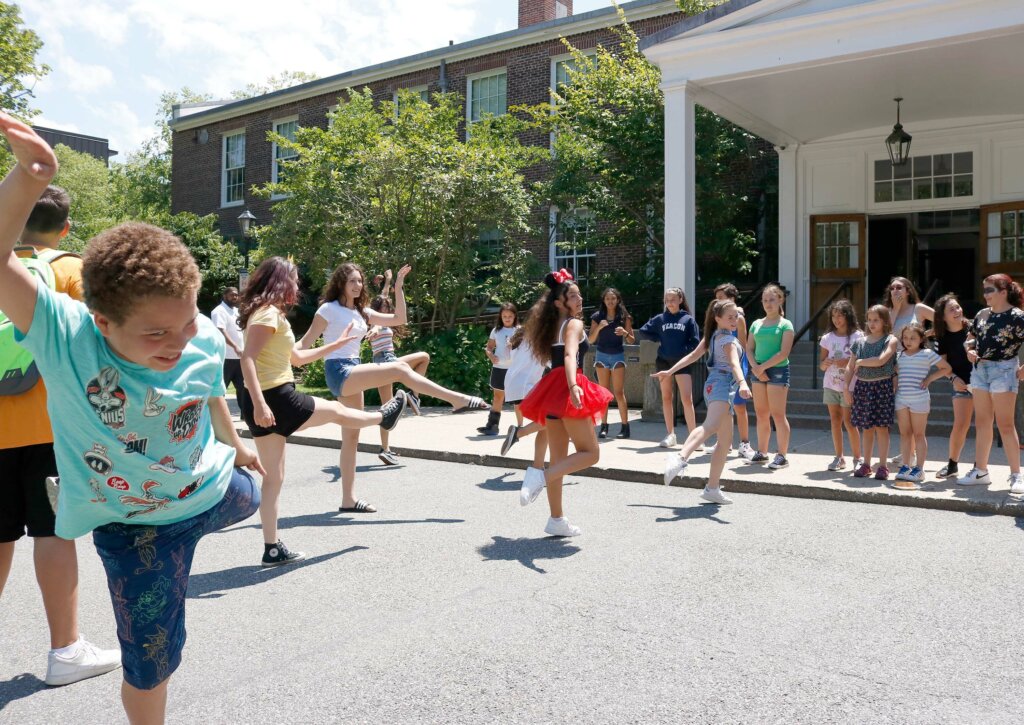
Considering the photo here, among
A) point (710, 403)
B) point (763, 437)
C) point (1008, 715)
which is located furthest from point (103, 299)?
point (763, 437)

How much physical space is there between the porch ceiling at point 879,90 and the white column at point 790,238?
668 mm

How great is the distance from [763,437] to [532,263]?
9.00m

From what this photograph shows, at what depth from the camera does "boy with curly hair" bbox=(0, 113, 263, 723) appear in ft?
7.35

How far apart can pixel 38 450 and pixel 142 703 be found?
1.45 metres

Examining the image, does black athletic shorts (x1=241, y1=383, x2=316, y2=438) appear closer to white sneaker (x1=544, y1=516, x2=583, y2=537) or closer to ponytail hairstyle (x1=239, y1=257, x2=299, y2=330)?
ponytail hairstyle (x1=239, y1=257, x2=299, y2=330)

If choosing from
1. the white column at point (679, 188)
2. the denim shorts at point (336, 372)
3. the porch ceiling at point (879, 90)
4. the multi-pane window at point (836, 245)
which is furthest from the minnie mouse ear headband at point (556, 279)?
the multi-pane window at point (836, 245)

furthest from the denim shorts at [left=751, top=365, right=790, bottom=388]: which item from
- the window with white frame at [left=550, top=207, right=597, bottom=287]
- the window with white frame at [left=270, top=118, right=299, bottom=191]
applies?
the window with white frame at [left=270, top=118, right=299, bottom=191]

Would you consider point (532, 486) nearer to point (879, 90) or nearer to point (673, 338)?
point (673, 338)

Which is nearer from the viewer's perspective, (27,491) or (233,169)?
(27,491)

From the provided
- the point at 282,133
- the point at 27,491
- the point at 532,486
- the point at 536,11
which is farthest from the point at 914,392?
the point at 282,133

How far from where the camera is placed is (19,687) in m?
3.64

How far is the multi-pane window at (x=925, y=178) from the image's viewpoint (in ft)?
49.5

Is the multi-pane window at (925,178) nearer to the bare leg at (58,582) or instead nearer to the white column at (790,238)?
the white column at (790,238)

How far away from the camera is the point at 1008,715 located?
127 inches
